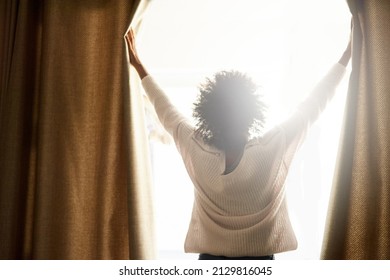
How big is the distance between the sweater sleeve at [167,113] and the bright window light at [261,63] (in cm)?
69

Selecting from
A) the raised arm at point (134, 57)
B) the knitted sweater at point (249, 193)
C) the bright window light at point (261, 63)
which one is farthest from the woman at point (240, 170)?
the bright window light at point (261, 63)

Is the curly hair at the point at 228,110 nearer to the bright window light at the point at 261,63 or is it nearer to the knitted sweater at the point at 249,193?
the knitted sweater at the point at 249,193

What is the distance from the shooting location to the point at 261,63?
209 centimetres

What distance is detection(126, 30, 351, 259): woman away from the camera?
1.14m

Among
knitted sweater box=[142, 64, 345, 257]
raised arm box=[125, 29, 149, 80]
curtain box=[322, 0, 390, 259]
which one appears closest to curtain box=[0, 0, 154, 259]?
raised arm box=[125, 29, 149, 80]

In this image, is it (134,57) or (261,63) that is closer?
(134,57)

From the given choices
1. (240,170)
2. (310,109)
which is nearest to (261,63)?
(310,109)

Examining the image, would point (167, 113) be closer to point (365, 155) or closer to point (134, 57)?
point (134, 57)

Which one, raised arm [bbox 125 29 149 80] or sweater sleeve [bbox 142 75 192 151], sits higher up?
raised arm [bbox 125 29 149 80]

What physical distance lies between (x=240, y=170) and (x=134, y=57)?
1.82ft

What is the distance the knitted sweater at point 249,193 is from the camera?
1.13 metres

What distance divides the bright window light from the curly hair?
0.71 metres

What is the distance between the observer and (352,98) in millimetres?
1243

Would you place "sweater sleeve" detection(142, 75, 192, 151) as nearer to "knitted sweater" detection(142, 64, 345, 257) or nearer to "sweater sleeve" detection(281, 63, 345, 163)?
"knitted sweater" detection(142, 64, 345, 257)
